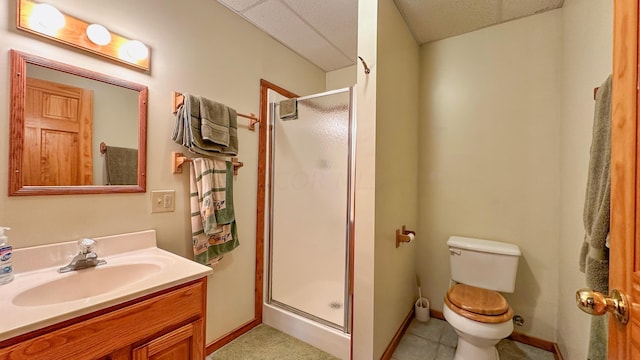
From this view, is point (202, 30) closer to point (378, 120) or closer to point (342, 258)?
point (378, 120)

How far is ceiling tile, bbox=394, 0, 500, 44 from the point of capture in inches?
67.3

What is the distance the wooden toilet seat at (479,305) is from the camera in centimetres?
142

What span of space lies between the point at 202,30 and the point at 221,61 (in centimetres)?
20

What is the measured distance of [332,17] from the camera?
188 cm

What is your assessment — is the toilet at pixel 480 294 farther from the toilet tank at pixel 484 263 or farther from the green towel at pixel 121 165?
the green towel at pixel 121 165

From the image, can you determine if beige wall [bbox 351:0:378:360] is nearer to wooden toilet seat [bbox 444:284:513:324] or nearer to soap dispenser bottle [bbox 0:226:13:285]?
wooden toilet seat [bbox 444:284:513:324]

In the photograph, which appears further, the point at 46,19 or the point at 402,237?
the point at 402,237

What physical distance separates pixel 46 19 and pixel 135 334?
1350mm

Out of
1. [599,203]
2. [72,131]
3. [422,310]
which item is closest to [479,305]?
[422,310]

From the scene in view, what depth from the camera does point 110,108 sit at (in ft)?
4.16

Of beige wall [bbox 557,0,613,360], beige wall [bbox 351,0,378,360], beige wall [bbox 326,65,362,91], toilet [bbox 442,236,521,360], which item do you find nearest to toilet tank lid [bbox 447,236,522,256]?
toilet [bbox 442,236,521,360]

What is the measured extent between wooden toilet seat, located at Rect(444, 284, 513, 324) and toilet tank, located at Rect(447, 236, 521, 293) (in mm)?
128

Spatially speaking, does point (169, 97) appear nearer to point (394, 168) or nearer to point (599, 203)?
point (394, 168)

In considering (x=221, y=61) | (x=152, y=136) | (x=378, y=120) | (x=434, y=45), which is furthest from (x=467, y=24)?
(x=152, y=136)
